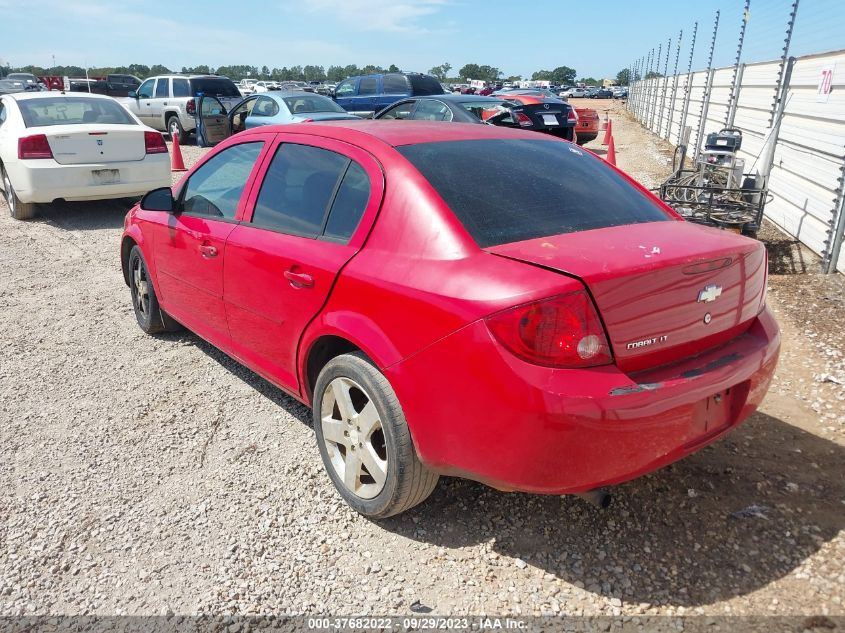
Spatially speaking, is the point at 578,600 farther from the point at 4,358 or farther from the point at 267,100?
the point at 267,100

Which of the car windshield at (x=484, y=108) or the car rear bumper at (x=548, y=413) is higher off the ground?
the car windshield at (x=484, y=108)

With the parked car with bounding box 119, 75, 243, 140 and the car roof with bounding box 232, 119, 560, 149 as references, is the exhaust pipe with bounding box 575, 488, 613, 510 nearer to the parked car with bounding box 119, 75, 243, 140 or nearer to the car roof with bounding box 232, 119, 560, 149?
the car roof with bounding box 232, 119, 560, 149

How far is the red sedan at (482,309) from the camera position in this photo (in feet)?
6.69

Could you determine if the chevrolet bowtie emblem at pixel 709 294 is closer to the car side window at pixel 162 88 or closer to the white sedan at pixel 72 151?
the white sedan at pixel 72 151

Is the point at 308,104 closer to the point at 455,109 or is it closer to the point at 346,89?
the point at 455,109

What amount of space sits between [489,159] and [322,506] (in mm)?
1747

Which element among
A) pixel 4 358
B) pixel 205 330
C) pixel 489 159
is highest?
pixel 489 159

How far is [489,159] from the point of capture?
284 cm

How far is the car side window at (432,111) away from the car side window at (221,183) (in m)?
7.07

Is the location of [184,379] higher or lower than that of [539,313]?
lower

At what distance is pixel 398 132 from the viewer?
2945 millimetres

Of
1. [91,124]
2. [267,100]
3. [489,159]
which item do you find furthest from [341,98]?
[489,159]

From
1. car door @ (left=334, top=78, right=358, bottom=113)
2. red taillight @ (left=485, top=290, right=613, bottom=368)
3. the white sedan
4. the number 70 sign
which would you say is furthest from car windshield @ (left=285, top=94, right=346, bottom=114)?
red taillight @ (left=485, top=290, right=613, bottom=368)

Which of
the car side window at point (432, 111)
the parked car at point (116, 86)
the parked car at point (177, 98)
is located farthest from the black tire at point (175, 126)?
the parked car at point (116, 86)
